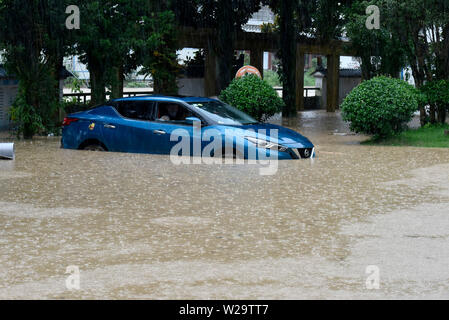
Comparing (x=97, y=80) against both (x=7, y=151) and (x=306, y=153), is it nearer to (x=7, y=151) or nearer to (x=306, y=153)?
(x=7, y=151)

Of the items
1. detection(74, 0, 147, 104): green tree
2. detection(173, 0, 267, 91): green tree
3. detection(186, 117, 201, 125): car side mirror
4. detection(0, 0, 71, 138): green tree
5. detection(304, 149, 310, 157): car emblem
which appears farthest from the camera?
detection(173, 0, 267, 91): green tree

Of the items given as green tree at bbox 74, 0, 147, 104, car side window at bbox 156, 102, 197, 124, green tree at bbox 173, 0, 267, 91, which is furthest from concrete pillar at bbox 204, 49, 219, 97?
car side window at bbox 156, 102, 197, 124

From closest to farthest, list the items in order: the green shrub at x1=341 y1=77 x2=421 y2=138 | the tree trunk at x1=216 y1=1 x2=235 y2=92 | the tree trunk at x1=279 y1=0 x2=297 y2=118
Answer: the green shrub at x1=341 y1=77 x2=421 y2=138
the tree trunk at x1=216 y1=1 x2=235 y2=92
the tree trunk at x1=279 y1=0 x2=297 y2=118

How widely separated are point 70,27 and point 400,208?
13.3m

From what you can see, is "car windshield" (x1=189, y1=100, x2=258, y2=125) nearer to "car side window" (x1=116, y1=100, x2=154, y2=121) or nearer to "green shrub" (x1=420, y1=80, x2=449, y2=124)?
"car side window" (x1=116, y1=100, x2=154, y2=121)

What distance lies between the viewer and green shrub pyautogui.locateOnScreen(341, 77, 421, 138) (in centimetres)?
1980

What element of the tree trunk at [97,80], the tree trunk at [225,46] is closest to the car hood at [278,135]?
the tree trunk at [97,80]

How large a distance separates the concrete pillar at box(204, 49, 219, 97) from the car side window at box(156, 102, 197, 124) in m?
16.6

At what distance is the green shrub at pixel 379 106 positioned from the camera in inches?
779

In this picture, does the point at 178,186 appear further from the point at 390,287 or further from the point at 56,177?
the point at 390,287

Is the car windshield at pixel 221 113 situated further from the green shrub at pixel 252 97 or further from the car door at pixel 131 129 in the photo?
the green shrub at pixel 252 97

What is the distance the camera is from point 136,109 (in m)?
16.2

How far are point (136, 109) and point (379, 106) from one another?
21.7 ft
